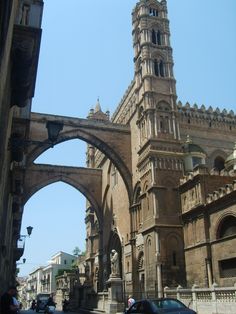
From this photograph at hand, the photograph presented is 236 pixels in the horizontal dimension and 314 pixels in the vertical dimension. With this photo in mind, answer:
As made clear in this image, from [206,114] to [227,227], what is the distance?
47.3ft

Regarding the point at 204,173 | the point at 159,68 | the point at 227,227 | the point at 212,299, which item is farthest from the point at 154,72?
the point at 212,299

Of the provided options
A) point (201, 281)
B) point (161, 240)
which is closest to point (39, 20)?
point (201, 281)

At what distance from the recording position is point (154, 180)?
83.7 ft

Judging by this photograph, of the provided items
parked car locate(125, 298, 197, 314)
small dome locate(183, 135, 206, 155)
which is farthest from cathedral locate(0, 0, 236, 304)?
parked car locate(125, 298, 197, 314)

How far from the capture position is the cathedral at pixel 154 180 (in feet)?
62.6

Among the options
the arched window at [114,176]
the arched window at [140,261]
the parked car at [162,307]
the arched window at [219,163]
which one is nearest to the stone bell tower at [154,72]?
the arched window at [219,163]

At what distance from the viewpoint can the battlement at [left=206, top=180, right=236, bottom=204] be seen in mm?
17562

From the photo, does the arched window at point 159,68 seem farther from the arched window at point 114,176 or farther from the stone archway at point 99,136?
the arched window at point 114,176

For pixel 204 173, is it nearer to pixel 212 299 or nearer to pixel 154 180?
pixel 154 180

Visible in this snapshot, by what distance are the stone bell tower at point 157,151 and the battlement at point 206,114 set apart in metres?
1.69

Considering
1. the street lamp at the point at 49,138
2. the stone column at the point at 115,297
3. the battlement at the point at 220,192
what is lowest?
the stone column at the point at 115,297

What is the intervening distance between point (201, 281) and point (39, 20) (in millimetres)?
14931

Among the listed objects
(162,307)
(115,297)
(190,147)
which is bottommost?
(162,307)

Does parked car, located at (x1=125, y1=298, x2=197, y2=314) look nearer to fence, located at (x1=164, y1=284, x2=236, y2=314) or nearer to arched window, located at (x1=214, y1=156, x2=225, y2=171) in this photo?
fence, located at (x1=164, y1=284, x2=236, y2=314)
